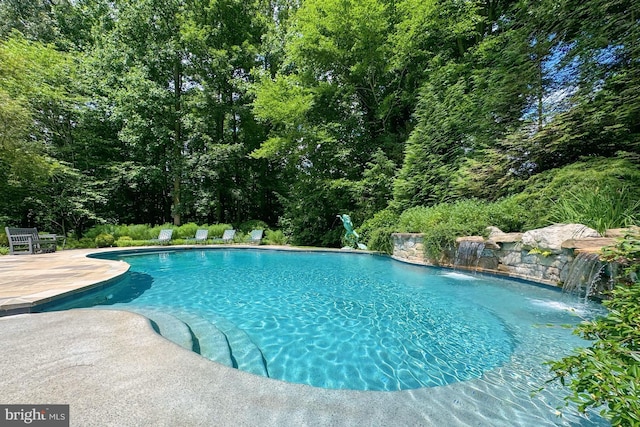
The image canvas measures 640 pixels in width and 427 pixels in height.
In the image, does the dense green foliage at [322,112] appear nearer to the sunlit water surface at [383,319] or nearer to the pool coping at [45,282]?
the sunlit water surface at [383,319]

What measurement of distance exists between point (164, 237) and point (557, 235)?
14.9 meters

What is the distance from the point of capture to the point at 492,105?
899 centimetres

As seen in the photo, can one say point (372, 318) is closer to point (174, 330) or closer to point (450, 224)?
point (174, 330)

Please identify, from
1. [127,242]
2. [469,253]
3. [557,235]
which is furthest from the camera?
[127,242]

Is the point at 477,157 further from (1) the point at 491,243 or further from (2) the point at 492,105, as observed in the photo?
(1) the point at 491,243

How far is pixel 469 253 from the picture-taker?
22.4ft

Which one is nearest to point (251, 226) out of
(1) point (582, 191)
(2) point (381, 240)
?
(2) point (381, 240)

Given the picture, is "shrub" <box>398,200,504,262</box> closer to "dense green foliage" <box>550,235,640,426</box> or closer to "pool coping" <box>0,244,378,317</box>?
"dense green foliage" <box>550,235,640,426</box>

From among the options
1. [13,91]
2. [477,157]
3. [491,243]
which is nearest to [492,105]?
[477,157]

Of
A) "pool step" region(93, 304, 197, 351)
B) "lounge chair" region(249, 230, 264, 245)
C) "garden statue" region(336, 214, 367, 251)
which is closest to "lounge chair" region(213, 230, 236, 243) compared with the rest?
"lounge chair" region(249, 230, 264, 245)

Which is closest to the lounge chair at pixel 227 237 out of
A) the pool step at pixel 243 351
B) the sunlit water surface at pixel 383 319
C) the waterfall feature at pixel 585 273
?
the sunlit water surface at pixel 383 319

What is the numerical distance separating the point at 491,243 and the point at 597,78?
4.95m

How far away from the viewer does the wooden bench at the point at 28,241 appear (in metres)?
8.72

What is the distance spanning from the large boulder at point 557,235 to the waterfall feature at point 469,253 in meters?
1.25
